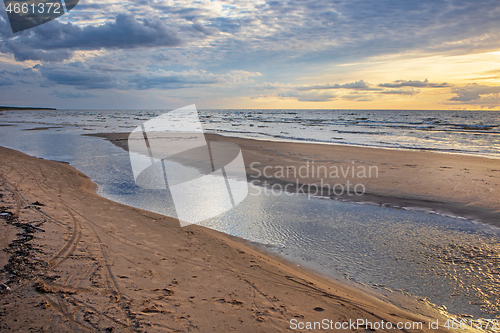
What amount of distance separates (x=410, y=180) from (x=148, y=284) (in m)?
10.2

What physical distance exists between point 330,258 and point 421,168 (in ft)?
32.6

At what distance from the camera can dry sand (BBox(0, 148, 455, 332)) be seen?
302cm

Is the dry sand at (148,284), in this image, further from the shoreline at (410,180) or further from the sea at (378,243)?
the shoreline at (410,180)

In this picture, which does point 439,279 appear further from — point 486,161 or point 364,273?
point 486,161

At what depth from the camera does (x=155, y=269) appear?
4164mm

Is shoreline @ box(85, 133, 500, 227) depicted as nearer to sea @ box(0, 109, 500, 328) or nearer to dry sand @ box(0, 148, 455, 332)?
sea @ box(0, 109, 500, 328)

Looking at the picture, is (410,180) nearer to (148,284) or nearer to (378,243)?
(378,243)

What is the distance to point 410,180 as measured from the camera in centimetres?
1053

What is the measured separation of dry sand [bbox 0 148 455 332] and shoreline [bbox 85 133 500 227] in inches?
201

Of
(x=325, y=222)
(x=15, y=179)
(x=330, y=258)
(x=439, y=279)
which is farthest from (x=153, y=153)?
(x=439, y=279)

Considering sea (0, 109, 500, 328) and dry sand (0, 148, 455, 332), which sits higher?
dry sand (0, 148, 455, 332)

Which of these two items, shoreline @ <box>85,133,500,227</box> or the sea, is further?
shoreline @ <box>85,133,500,227</box>

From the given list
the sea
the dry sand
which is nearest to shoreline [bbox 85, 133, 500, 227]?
the sea

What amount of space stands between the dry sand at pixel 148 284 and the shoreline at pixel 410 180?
5096 millimetres
